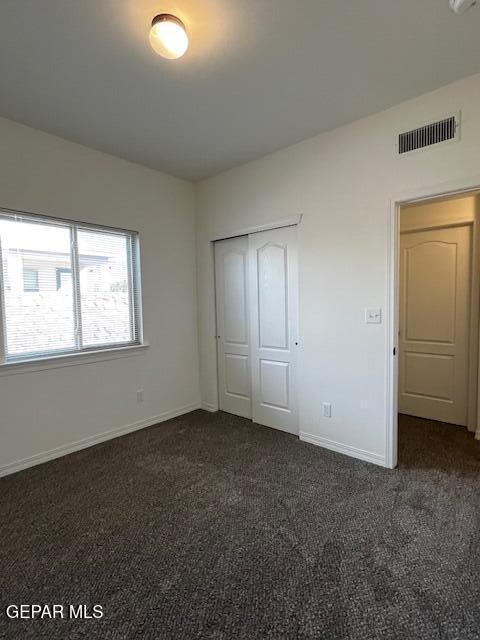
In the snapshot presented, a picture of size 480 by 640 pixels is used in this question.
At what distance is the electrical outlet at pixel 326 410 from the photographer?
3.00 meters

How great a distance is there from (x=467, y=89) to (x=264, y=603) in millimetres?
3258

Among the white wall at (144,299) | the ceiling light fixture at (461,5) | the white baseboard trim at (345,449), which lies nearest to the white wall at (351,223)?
the white baseboard trim at (345,449)

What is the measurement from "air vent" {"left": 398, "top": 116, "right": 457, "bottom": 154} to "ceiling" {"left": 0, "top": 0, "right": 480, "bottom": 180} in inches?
10.0

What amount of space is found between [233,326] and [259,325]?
1.34ft

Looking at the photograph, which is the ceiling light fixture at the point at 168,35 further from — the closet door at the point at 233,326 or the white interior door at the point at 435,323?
Result: the white interior door at the point at 435,323

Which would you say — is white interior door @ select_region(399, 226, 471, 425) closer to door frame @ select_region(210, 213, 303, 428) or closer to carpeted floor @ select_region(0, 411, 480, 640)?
carpeted floor @ select_region(0, 411, 480, 640)

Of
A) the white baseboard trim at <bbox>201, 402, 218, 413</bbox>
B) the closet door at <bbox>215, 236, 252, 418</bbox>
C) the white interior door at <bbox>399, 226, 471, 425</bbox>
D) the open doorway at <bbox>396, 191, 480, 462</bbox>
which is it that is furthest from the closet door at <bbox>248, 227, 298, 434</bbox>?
the white interior door at <bbox>399, 226, 471, 425</bbox>

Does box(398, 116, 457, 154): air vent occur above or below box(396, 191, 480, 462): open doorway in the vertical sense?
above

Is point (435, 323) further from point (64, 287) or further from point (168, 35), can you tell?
point (64, 287)

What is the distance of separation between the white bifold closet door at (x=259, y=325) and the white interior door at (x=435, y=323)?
1525 millimetres

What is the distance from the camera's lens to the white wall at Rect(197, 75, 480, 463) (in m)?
2.35

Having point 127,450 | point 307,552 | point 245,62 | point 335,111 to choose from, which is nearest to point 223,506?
point 307,552

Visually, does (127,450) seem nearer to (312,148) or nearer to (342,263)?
(342,263)

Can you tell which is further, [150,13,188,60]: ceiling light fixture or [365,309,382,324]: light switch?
[365,309,382,324]: light switch
